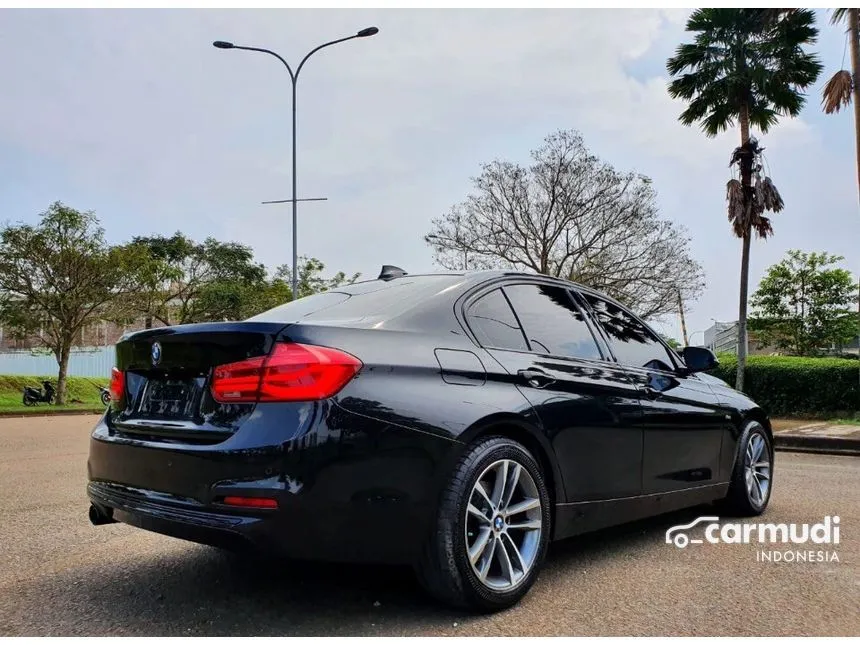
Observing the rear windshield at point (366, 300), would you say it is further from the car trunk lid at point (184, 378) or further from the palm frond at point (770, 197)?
the palm frond at point (770, 197)

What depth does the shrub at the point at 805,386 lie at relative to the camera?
1555 cm

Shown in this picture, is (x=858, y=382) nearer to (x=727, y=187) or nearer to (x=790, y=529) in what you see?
(x=727, y=187)

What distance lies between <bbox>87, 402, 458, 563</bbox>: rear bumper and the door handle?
24.9 inches

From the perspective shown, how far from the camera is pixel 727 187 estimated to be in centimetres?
1858

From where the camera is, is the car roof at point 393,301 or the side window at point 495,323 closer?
the car roof at point 393,301

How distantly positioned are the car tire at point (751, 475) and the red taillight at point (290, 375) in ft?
10.6

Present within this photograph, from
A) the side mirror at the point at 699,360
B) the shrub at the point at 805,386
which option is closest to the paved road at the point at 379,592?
the side mirror at the point at 699,360

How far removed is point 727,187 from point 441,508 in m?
17.6

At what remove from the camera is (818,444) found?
37.2 feet

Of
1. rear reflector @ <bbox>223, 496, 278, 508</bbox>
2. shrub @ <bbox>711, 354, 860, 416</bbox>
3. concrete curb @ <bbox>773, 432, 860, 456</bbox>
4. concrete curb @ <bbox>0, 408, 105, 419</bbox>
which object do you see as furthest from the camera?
concrete curb @ <bbox>0, 408, 105, 419</bbox>

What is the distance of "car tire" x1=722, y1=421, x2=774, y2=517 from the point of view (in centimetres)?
508

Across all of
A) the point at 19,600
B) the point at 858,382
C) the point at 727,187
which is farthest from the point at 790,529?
the point at 727,187

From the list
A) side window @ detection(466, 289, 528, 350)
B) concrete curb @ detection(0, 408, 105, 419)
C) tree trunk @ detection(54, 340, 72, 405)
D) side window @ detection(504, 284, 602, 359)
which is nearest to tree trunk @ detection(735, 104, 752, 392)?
side window @ detection(504, 284, 602, 359)

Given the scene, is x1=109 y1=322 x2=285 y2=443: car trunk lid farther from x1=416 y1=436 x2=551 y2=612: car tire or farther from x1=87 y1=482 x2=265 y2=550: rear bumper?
x1=416 y1=436 x2=551 y2=612: car tire
